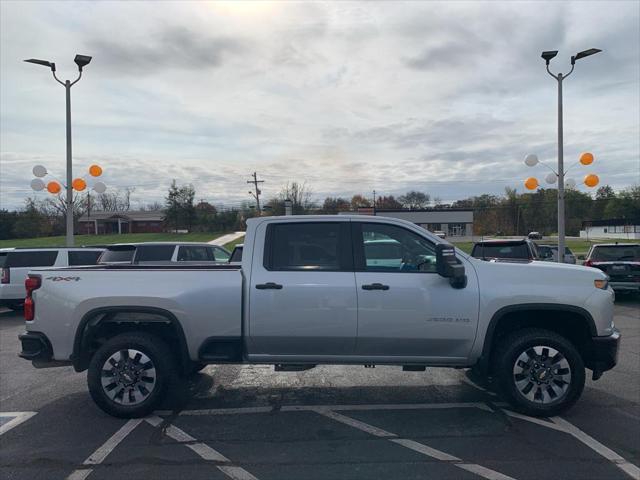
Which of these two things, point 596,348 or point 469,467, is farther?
point 596,348

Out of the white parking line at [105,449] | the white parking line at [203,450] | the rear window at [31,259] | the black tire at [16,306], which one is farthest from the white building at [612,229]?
the white parking line at [105,449]

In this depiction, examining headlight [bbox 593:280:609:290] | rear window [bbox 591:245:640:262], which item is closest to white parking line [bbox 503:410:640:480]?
headlight [bbox 593:280:609:290]

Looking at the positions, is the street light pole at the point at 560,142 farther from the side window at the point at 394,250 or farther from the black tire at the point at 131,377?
the black tire at the point at 131,377

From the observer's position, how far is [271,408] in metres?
5.38

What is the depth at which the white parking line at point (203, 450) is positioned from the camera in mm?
3846

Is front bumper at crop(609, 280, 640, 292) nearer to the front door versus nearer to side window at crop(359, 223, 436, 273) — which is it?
the front door

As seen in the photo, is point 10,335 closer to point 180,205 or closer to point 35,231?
point 180,205

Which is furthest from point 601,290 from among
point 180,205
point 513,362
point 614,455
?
point 180,205

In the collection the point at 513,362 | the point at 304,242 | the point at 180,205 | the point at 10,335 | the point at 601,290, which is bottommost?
the point at 10,335

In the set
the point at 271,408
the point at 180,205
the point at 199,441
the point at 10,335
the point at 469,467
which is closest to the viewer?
the point at 469,467

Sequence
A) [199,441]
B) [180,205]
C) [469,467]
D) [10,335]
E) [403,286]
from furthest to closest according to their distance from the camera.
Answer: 1. [180,205]
2. [10,335]
3. [403,286]
4. [199,441]
5. [469,467]

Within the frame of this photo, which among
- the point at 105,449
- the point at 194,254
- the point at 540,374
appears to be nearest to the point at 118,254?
the point at 194,254

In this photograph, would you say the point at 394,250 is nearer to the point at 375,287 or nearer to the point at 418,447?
the point at 375,287

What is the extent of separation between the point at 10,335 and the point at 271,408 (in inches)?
294
